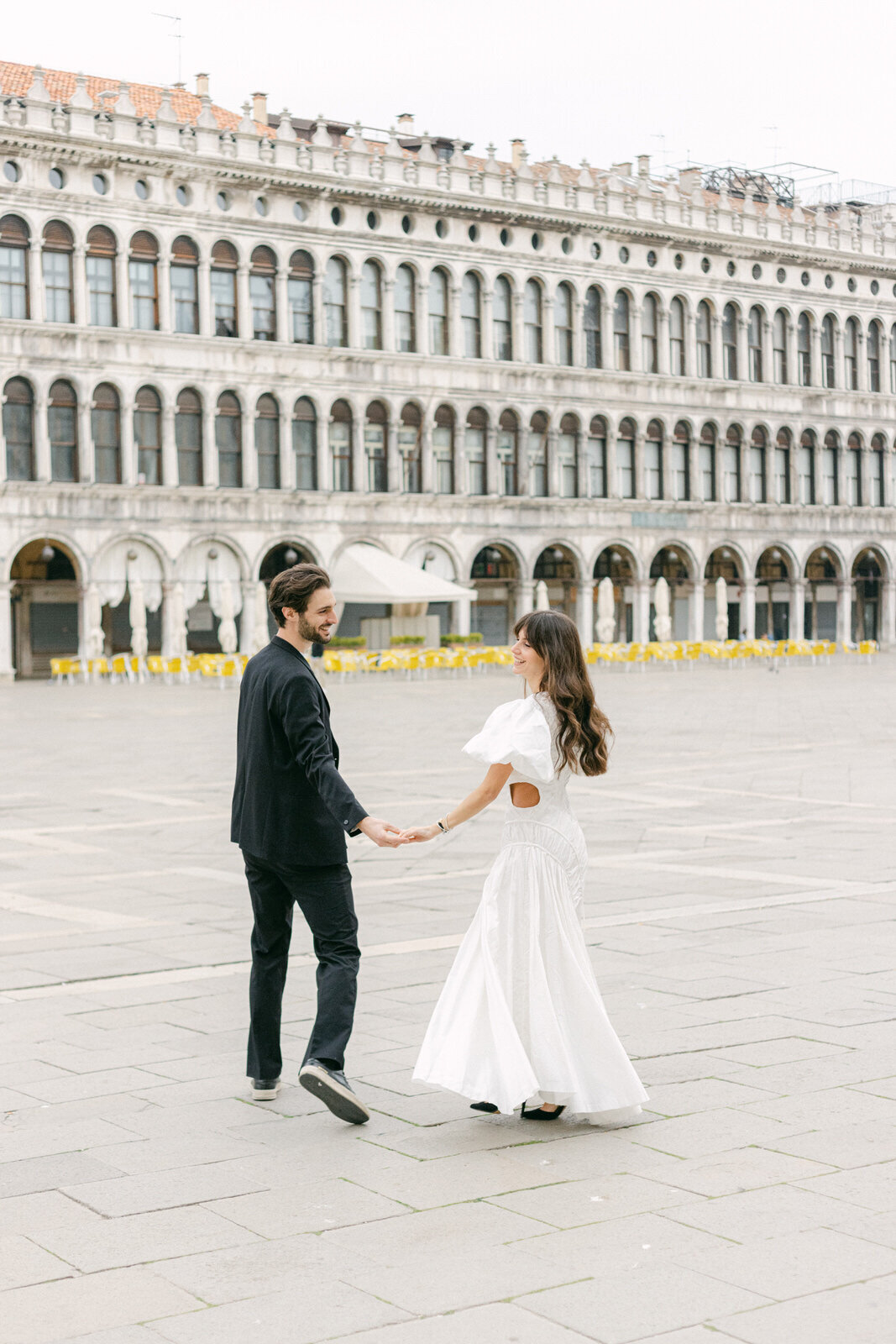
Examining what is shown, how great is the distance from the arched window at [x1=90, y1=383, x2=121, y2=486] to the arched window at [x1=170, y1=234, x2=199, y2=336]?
2589 mm

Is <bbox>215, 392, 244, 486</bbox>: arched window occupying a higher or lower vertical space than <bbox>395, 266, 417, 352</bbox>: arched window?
lower

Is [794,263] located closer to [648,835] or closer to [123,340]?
[123,340]

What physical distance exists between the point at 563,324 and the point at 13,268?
17.2 m

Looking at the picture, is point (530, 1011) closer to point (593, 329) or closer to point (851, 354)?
point (593, 329)

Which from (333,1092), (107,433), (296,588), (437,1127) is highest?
(107,433)

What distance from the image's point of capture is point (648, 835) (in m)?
12.3

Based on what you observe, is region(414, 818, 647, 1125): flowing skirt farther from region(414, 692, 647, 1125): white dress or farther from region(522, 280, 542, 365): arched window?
region(522, 280, 542, 365): arched window

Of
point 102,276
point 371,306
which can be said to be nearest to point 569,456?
point 371,306

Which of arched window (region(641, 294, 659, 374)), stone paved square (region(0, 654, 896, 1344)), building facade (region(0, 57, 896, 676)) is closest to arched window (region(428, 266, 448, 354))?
building facade (region(0, 57, 896, 676))

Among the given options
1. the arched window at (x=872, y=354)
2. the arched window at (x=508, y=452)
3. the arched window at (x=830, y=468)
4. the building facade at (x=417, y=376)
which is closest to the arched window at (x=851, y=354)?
the building facade at (x=417, y=376)

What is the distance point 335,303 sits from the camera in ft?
156

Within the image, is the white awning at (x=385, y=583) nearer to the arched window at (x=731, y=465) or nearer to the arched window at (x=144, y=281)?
the arched window at (x=144, y=281)

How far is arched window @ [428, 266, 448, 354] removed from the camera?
49531 millimetres

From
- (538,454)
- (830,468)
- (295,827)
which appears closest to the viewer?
(295,827)
